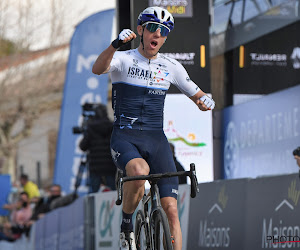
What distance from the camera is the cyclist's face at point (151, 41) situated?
687 cm

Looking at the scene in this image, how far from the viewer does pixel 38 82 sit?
42.2 m

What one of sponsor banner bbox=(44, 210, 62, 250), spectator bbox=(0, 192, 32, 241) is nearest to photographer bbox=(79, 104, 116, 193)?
sponsor banner bbox=(44, 210, 62, 250)

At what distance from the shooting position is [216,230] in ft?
30.2

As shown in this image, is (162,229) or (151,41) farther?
(151,41)

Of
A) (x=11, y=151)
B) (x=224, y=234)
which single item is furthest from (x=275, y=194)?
(x=11, y=151)

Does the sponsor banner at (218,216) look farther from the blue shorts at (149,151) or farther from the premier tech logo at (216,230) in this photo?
the blue shorts at (149,151)

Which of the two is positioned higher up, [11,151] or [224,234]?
[11,151]

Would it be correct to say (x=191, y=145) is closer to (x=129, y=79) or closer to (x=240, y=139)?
(x=240, y=139)

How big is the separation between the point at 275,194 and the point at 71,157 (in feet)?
35.2

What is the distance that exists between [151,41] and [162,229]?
164 centimetres

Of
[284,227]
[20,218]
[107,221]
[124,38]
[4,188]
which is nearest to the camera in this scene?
[124,38]

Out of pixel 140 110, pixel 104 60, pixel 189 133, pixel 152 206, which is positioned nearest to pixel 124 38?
pixel 104 60

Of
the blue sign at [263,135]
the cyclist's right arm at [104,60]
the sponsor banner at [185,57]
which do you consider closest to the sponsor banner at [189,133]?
the sponsor banner at [185,57]

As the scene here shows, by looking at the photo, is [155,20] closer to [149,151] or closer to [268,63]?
[149,151]
